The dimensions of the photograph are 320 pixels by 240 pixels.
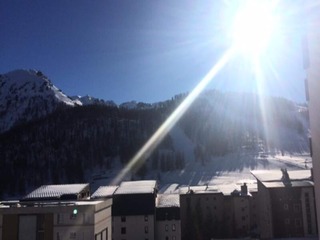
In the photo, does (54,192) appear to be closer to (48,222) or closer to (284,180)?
(48,222)

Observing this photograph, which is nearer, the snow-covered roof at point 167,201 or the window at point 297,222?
the window at point 297,222

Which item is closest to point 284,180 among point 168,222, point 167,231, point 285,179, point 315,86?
point 285,179

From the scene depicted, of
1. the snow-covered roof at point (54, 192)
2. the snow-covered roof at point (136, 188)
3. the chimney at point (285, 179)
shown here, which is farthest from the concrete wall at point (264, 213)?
the snow-covered roof at point (54, 192)

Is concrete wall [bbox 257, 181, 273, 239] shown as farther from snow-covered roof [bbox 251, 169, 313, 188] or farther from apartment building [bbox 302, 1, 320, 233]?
apartment building [bbox 302, 1, 320, 233]

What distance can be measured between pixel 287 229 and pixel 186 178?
100021 millimetres

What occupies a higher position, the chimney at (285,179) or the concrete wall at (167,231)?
the chimney at (285,179)

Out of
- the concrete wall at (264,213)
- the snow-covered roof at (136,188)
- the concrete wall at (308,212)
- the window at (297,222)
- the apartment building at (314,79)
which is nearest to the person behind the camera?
the apartment building at (314,79)

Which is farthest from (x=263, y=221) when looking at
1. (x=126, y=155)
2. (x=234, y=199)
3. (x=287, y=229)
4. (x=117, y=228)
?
(x=126, y=155)

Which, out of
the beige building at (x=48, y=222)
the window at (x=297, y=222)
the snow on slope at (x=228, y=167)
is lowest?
the window at (x=297, y=222)

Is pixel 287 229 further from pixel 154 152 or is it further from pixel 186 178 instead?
pixel 154 152

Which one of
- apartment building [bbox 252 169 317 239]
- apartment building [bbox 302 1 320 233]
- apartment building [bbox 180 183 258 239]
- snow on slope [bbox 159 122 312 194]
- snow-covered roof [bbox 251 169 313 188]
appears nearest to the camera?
apartment building [bbox 302 1 320 233]

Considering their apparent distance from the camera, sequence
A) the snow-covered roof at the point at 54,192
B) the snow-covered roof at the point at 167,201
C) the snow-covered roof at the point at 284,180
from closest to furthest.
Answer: the snow-covered roof at the point at 54,192
the snow-covered roof at the point at 284,180
the snow-covered roof at the point at 167,201

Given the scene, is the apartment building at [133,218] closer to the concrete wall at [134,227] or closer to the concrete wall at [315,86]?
the concrete wall at [134,227]

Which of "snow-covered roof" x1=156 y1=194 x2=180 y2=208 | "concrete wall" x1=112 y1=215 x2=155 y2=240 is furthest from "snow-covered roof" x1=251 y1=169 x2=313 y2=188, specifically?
"concrete wall" x1=112 y1=215 x2=155 y2=240
